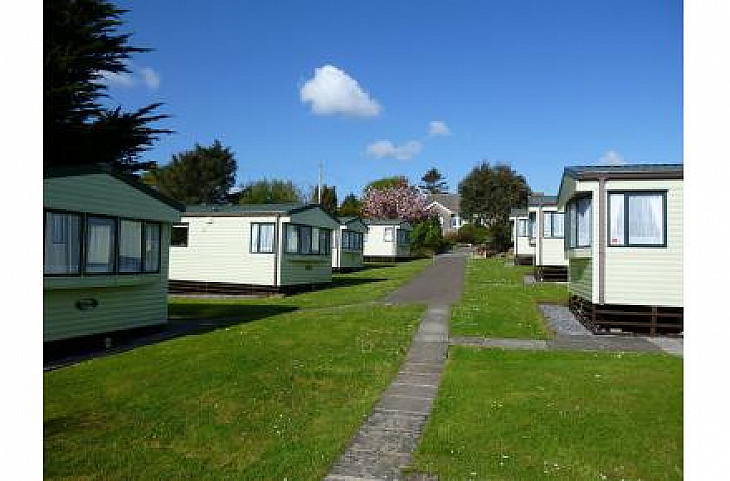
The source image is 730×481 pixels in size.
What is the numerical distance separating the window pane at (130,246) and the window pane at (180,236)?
38.5 feet

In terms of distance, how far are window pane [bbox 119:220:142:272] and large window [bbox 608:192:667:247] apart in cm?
1111

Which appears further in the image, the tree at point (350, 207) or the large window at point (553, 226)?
the tree at point (350, 207)

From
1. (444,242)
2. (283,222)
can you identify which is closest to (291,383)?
(283,222)

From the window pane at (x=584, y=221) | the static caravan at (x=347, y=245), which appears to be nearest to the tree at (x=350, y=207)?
the static caravan at (x=347, y=245)

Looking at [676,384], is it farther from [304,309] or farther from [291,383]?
[304,309]

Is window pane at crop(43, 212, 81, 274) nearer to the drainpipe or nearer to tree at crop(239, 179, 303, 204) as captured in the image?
the drainpipe

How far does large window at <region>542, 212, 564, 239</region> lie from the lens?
26.1 m

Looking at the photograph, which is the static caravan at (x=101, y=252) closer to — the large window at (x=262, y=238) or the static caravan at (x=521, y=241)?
the large window at (x=262, y=238)

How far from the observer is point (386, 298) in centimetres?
1995

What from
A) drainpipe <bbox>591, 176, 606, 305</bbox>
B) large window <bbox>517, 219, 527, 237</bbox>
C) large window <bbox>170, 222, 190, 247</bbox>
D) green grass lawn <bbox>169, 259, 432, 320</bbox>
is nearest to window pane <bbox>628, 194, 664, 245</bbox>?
drainpipe <bbox>591, 176, 606, 305</bbox>

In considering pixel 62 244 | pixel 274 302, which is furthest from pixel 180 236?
pixel 62 244

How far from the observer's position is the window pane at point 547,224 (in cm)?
2628

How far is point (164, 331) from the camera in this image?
1370 cm
